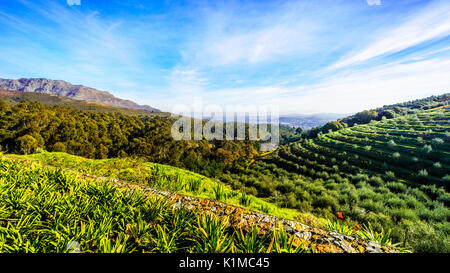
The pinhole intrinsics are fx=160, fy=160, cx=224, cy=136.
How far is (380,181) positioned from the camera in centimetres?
2088

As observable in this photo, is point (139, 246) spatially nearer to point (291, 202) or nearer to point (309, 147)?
point (291, 202)

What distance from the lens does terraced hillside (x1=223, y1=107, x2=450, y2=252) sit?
1079cm

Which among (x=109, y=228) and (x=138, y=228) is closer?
(x=109, y=228)

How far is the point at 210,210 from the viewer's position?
3.76 m

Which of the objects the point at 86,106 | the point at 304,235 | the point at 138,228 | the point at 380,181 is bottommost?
the point at 380,181

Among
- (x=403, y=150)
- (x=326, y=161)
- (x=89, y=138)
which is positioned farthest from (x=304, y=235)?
(x=89, y=138)

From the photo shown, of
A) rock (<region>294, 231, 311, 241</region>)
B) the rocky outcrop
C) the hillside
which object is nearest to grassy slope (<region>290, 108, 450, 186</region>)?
the rocky outcrop

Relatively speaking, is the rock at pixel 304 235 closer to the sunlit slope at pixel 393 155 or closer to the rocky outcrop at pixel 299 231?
the rocky outcrop at pixel 299 231

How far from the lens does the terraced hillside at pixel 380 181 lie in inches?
425

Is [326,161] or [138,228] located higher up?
[138,228]

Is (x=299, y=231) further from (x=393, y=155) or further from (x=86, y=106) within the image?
(x=86, y=106)

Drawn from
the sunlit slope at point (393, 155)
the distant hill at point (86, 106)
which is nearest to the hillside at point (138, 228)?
the sunlit slope at point (393, 155)

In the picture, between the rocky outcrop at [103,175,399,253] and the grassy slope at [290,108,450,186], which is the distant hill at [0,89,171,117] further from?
the rocky outcrop at [103,175,399,253]
